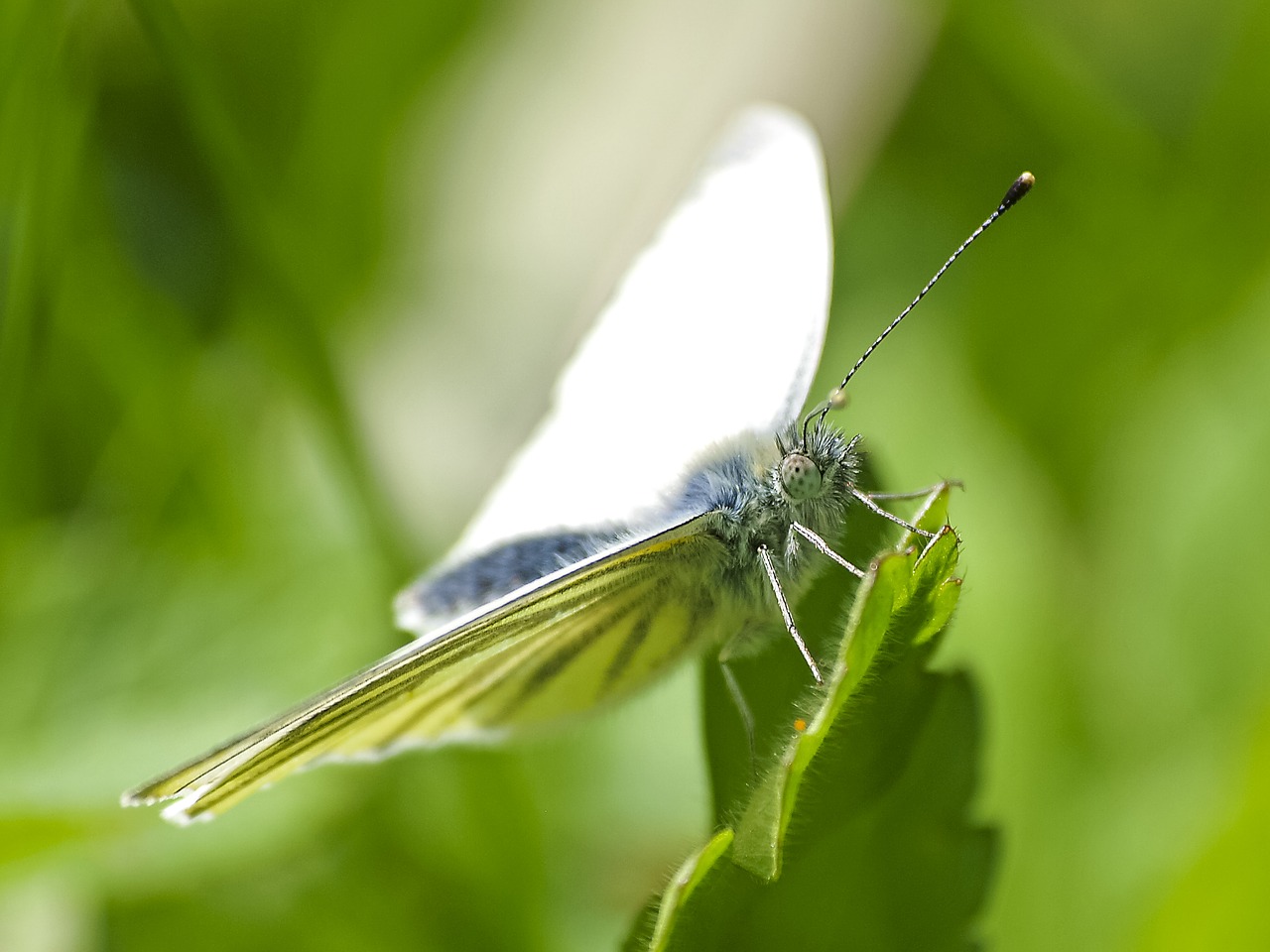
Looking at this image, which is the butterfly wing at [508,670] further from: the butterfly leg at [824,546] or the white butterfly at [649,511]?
the butterfly leg at [824,546]

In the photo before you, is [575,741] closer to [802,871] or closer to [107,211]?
[802,871]

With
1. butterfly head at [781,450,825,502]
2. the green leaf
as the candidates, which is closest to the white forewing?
butterfly head at [781,450,825,502]

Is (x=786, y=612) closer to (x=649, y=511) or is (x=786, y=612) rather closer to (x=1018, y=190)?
(x=649, y=511)

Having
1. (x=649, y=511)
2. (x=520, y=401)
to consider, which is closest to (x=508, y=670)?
(x=649, y=511)

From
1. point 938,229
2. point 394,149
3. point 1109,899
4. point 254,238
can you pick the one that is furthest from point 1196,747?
point 394,149

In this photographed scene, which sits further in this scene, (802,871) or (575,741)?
(575,741)

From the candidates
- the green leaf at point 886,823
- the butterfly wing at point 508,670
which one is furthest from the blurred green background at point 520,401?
the green leaf at point 886,823
